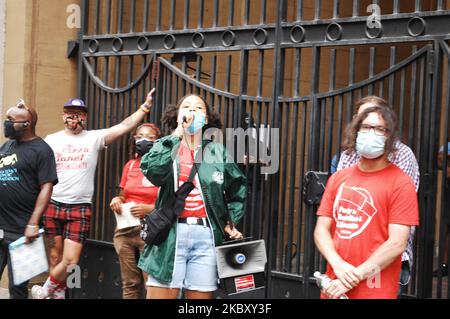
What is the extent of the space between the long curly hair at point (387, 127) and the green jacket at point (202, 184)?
1161 mm

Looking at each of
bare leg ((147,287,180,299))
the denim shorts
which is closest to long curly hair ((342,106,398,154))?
the denim shorts

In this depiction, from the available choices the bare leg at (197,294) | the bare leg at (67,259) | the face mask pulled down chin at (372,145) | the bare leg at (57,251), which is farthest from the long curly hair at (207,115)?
the bare leg at (57,251)

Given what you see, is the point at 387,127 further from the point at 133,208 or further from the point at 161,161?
the point at 133,208

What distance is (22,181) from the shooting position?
7445 mm

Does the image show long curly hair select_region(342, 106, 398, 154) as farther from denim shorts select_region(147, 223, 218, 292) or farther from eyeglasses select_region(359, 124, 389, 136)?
denim shorts select_region(147, 223, 218, 292)

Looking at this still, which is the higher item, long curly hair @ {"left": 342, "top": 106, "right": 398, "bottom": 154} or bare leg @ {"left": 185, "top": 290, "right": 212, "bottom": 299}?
long curly hair @ {"left": 342, "top": 106, "right": 398, "bottom": 154}

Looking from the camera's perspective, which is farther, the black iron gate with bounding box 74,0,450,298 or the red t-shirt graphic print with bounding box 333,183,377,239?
the black iron gate with bounding box 74,0,450,298

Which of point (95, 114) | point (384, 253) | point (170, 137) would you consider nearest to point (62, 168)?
point (95, 114)

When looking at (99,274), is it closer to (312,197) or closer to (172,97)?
(172,97)

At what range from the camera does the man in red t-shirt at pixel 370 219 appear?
5.05 meters

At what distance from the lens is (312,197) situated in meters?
6.82

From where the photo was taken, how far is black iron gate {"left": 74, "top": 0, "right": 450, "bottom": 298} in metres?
6.26

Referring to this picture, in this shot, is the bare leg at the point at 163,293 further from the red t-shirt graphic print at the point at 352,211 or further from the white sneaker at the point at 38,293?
the white sneaker at the point at 38,293

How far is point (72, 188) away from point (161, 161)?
2295 millimetres
